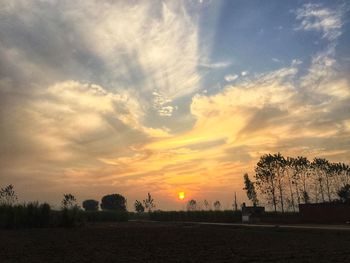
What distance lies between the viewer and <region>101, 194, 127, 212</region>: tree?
165 meters

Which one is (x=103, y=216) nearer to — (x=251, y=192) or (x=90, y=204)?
(x=251, y=192)

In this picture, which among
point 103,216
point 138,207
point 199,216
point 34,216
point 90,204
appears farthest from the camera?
point 90,204

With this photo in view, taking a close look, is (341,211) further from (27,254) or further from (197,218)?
(27,254)

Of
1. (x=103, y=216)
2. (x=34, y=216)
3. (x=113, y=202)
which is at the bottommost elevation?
(x=34, y=216)

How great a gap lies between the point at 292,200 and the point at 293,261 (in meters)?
68.3

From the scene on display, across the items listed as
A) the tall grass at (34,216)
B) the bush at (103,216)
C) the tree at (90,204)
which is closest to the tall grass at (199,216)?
the bush at (103,216)

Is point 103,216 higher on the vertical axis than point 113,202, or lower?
lower

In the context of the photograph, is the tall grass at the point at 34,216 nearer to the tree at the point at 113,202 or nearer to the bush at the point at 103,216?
the bush at the point at 103,216

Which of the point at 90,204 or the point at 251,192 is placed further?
the point at 90,204

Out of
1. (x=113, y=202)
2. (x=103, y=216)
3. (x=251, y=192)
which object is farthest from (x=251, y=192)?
(x=113, y=202)

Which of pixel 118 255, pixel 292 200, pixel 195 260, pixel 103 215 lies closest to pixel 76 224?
pixel 103 215

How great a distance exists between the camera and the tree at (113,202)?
543ft

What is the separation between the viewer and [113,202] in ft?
545

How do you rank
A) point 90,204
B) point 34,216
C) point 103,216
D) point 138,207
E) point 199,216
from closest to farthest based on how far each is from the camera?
point 34,216, point 199,216, point 103,216, point 138,207, point 90,204
